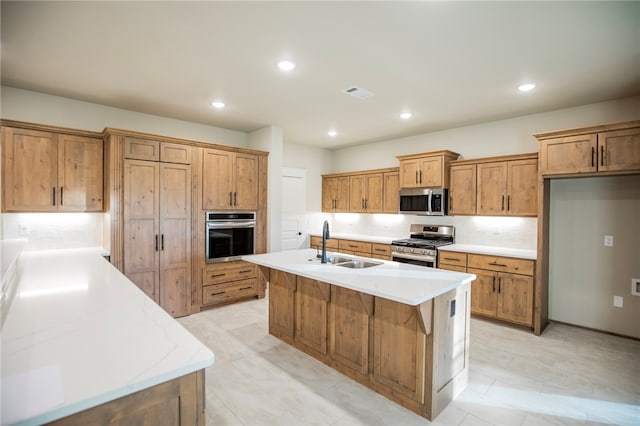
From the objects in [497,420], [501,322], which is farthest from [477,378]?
[501,322]

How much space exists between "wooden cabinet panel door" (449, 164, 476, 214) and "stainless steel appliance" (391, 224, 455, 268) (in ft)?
1.59

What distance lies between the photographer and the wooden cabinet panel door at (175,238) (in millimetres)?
4152

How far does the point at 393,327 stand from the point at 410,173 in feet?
11.1

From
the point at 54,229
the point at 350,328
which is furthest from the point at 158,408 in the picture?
the point at 54,229

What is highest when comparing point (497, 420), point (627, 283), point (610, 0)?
point (610, 0)

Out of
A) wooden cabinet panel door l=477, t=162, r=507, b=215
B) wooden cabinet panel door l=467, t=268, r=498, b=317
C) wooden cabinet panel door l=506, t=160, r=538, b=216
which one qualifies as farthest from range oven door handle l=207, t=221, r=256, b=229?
wooden cabinet panel door l=506, t=160, r=538, b=216

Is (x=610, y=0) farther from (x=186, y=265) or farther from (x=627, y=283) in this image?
(x=186, y=265)

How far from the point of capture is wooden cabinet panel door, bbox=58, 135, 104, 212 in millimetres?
3670

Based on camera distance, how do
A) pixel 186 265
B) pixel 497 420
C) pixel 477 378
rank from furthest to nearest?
pixel 186 265 → pixel 477 378 → pixel 497 420

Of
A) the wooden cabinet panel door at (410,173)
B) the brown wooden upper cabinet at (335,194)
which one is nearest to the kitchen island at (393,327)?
the wooden cabinet panel door at (410,173)

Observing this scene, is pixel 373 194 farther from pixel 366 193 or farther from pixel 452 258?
pixel 452 258

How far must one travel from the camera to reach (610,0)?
202 centimetres

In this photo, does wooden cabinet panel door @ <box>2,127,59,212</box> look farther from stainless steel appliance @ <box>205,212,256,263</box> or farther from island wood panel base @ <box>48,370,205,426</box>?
island wood panel base @ <box>48,370,205,426</box>

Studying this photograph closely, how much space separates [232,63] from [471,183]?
3638 mm
